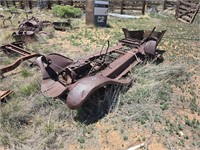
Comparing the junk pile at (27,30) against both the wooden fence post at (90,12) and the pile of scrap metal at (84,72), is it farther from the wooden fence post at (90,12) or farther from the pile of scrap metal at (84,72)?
the pile of scrap metal at (84,72)

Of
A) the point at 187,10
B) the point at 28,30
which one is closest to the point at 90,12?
the point at 28,30

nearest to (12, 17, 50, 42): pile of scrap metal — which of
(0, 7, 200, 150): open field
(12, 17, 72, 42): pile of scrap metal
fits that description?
(12, 17, 72, 42): pile of scrap metal

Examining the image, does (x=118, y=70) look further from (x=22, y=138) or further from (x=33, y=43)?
(x=33, y=43)

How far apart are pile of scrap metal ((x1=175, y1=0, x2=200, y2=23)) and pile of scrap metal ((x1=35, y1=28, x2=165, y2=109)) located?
8107mm

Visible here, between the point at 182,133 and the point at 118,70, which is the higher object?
the point at 118,70

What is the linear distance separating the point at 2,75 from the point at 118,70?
96.9 inches

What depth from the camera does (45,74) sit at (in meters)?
4.43

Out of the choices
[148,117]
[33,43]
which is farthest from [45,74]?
[33,43]

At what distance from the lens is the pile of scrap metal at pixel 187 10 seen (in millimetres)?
13027

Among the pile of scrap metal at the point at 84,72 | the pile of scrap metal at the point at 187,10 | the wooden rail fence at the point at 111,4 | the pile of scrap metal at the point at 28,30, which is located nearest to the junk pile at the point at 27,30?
the pile of scrap metal at the point at 28,30

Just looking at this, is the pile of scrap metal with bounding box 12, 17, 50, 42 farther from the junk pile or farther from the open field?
the open field

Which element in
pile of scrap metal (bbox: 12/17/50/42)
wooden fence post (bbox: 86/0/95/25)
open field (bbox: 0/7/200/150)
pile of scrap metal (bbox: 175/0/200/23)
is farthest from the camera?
pile of scrap metal (bbox: 175/0/200/23)

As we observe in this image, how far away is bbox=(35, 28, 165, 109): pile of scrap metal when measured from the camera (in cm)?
362

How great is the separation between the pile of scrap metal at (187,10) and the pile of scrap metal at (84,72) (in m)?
8.11
